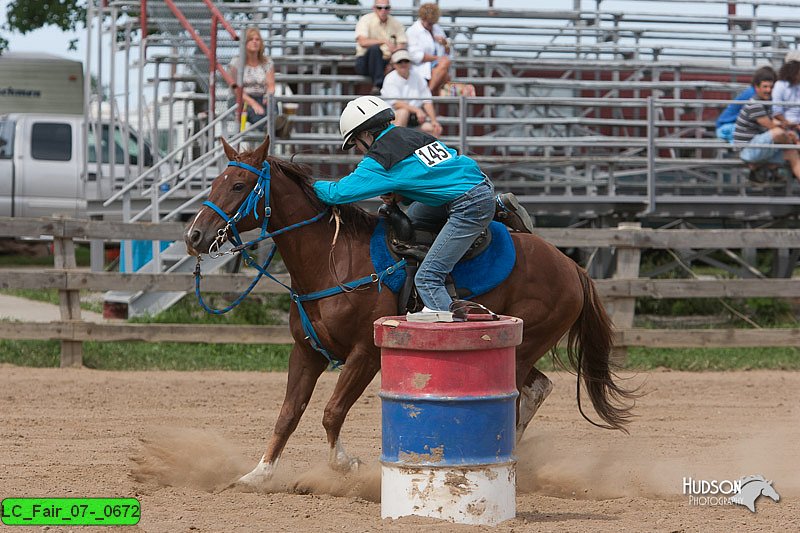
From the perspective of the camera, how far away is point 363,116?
6.41 metres

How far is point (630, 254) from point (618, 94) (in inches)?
204

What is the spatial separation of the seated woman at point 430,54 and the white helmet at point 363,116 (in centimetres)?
687

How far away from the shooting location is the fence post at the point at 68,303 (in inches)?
444

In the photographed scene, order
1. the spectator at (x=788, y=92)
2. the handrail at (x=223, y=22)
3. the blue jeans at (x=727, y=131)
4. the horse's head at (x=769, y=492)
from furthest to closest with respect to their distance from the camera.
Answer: the blue jeans at (x=727, y=131)
the spectator at (x=788, y=92)
the handrail at (x=223, y=22)
the horse's head at (x=769, y=492)

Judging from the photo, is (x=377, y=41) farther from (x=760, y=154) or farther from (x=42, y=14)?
(x=42, y=14)

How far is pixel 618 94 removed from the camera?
1630 centimetres

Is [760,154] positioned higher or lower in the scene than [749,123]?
lower

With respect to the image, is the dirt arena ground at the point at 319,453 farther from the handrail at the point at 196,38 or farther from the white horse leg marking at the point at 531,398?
the handrail at the point at 196,38

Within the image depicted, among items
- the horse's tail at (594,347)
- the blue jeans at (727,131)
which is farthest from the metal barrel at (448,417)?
the blue jeans at (727,131)

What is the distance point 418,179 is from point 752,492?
2541mm

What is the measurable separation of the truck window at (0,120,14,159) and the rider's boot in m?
Result: 15.1

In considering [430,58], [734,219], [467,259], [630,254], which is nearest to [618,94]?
[734,219]

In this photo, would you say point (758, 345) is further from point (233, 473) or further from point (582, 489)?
point (233, 473)

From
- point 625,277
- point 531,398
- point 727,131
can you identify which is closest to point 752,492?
point 531,398
